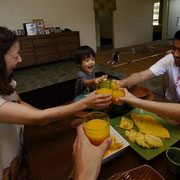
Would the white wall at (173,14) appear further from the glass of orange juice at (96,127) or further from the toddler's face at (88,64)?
the glass of orange juice at (96,127)

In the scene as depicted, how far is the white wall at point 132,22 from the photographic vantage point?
759cm

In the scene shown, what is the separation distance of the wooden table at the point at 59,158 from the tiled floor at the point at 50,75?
2.75m

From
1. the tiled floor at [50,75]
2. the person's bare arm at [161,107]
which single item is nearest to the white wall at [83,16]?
the tiled floor at [50,75]

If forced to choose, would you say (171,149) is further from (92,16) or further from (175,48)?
(92,16)

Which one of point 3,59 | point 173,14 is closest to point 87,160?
point 3,59

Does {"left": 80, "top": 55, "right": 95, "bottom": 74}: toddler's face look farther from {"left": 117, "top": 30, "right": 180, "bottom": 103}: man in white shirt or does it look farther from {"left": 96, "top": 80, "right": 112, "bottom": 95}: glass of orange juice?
{"left": 96, "top": 80, "right": 112, "bottom": 95}: glass of orange juice

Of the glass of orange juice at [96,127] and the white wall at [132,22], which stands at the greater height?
the white wall at [132,22]

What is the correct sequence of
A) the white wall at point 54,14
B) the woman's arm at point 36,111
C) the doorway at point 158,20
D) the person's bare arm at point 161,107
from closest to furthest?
the woman's arm at point 36,111
the person's bare arm at point 161,107
the white wall at point 54,14
the doorway at point 158,20

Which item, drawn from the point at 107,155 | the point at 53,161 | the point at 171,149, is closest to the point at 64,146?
the point at 53,161

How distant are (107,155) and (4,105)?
1.96 ft

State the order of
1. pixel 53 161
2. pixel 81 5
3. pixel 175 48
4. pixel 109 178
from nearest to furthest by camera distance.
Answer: pixel 109 178 → pixel 53 161 → pixel 175 48 → pixel 81 5

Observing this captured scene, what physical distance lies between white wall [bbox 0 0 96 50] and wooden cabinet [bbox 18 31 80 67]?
0.83 meters

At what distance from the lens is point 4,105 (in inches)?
33.4

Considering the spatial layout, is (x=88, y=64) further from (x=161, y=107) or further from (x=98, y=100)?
(x=161, y=107)
